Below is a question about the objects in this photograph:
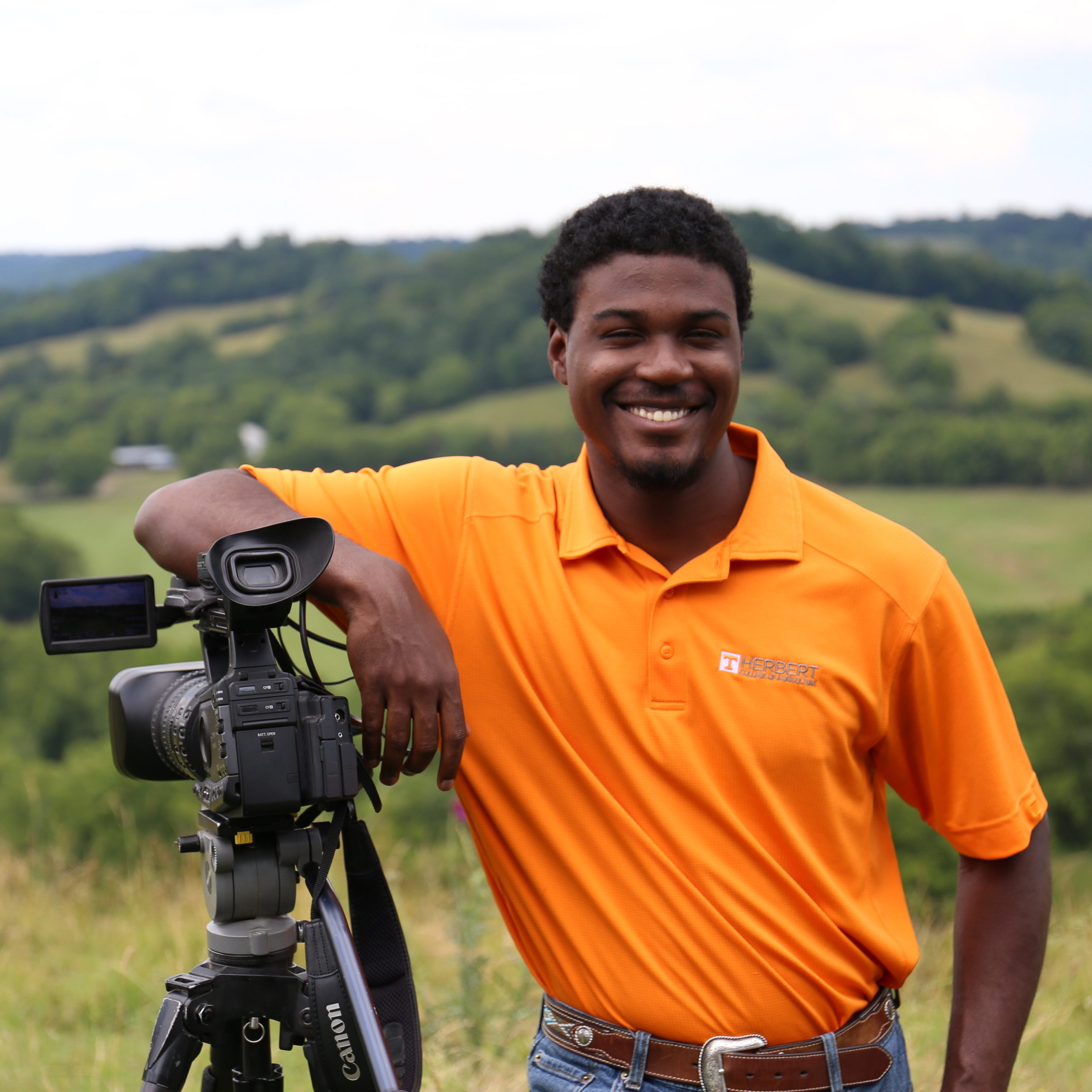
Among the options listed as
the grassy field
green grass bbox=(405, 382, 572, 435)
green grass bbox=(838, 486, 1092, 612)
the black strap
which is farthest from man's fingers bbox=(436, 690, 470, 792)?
the grassy field

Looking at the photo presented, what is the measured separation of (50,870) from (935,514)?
3944 cm

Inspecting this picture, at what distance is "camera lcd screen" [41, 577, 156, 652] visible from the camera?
1826 millimetres

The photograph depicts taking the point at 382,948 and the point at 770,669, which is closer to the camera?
the point at 382,948

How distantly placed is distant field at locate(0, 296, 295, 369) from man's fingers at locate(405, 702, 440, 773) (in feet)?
192

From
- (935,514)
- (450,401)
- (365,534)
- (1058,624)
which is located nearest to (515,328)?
(450,401)

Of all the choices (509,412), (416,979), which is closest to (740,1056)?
(416,979)

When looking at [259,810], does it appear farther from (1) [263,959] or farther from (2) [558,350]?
(2) [558,350]

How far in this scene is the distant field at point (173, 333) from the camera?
5844 cm

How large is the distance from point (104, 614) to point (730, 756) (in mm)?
956

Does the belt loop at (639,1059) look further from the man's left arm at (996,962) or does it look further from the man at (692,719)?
the man's left arm at (996,962)

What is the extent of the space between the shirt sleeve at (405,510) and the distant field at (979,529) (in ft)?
112

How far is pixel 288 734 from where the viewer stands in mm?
1512

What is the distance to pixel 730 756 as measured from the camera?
182 centimetres

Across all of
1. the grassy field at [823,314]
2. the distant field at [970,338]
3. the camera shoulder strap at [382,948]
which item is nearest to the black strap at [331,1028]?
the camera shoulder strap at [382,948]
